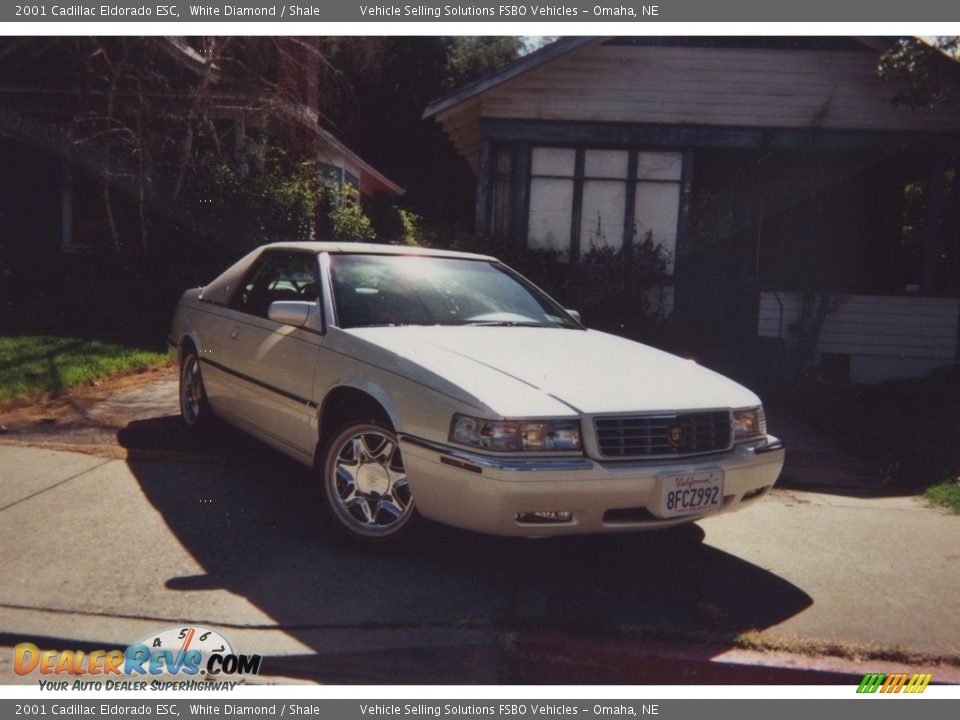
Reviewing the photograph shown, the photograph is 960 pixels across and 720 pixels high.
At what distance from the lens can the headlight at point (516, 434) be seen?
3564mm

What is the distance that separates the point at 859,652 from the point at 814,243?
9.30 m

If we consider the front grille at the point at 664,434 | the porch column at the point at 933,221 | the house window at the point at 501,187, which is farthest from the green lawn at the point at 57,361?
the porch column at the point at 933,221

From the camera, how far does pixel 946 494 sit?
5.83m

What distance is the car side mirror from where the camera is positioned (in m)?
4.59

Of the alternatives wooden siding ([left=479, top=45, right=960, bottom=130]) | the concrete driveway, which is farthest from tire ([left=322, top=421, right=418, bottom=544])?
wooden siding ([left=479, top=45, right=960, bottom=130])

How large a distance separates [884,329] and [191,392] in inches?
374

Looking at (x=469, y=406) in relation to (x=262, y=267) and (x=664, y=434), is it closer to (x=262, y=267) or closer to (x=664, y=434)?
(x=664, y=434)

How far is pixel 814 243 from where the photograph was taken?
11727mm

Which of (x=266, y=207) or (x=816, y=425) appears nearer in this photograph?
(x=816, y=425)

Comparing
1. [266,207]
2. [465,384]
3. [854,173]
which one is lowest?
[465,384]

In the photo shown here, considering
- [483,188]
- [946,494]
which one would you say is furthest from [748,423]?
[483,188]
